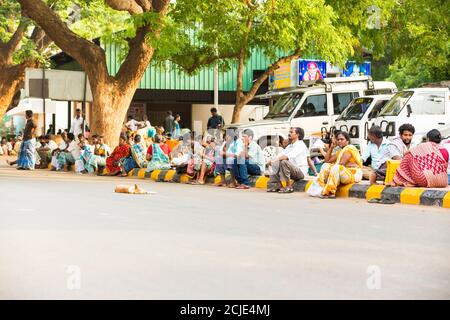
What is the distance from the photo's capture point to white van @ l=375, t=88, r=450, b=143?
847 inches

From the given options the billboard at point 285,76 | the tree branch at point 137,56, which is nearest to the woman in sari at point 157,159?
the tree branch at point 137,56

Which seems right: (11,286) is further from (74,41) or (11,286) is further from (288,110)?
(74,41)

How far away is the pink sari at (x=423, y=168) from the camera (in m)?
15.1

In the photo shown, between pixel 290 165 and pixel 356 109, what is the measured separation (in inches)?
272

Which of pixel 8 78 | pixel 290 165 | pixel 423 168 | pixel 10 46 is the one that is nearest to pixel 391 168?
pixel 423 168

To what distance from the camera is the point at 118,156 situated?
948 inches

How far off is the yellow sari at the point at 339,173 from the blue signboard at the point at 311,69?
1292 cm

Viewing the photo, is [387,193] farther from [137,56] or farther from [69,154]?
[69,154]

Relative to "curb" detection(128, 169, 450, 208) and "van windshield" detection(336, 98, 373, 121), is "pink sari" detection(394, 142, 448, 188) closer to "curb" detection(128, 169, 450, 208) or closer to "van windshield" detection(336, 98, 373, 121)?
"curb" detection(128, 169, 450, 208)

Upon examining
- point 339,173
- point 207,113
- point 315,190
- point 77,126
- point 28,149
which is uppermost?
point 207,113

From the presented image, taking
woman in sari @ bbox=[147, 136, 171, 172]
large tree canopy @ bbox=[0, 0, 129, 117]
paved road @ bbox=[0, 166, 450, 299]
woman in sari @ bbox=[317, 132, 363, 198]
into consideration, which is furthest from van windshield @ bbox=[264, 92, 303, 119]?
large tree canopy @ bbox=[0, 0, 129, 117]

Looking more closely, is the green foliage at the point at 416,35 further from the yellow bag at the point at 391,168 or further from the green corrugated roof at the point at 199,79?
the green corrugated roof at the point at 199,79

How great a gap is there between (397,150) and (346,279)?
976 centimetres

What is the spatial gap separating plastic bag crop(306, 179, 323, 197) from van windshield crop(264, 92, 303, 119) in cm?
851
